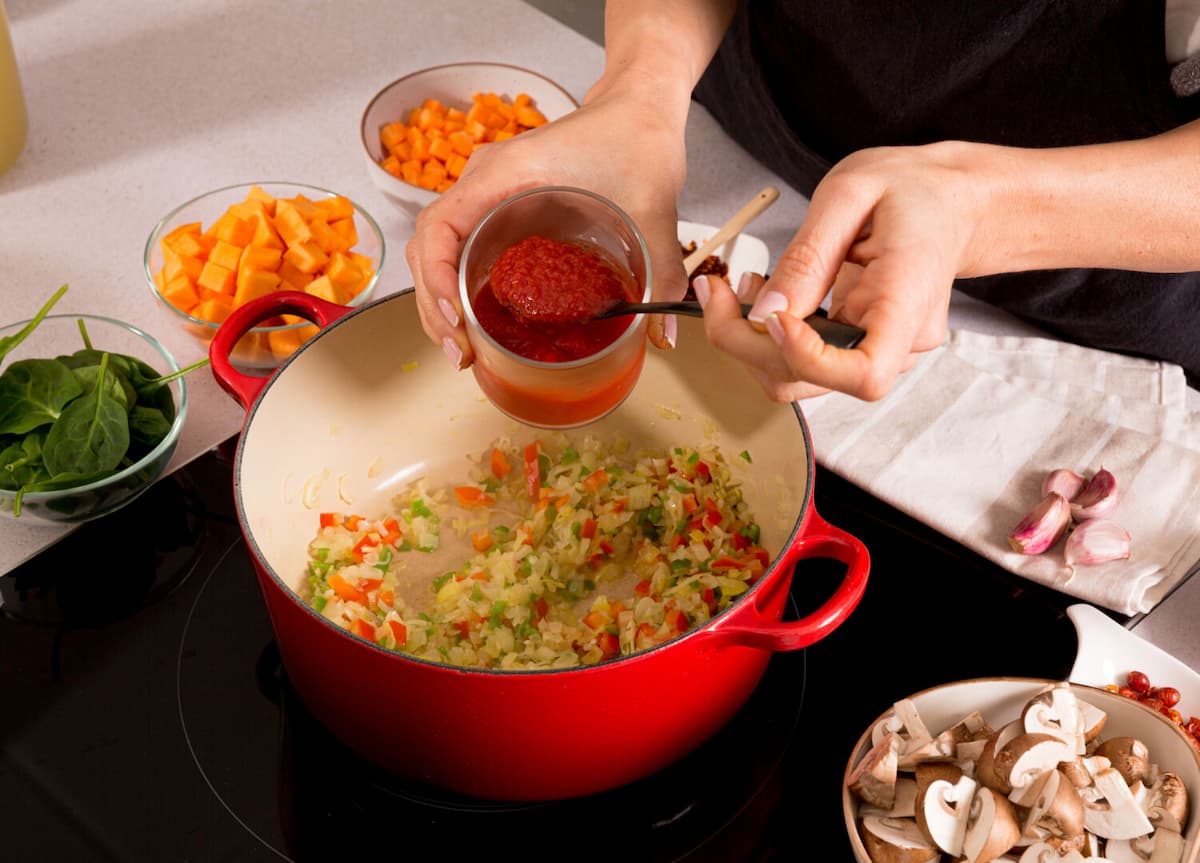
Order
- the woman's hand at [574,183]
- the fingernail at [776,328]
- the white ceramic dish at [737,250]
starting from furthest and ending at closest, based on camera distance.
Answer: the white ceramic dish at [737,250], the woman's hand at [574,183], the fingernail at [776,328]

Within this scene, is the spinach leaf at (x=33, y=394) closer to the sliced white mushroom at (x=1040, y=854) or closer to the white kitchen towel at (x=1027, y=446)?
the white kitchen towel at (x=1027, y=446)

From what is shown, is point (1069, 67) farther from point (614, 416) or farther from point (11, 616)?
point (11, 616)

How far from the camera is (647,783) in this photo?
103cm

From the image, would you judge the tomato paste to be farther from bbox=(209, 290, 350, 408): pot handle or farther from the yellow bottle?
the yellow bottle

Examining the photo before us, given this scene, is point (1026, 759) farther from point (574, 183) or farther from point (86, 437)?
point (86, 437)

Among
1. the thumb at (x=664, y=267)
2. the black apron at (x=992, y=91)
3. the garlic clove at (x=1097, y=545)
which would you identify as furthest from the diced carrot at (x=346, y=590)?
the black apron at (x=992, y=91)

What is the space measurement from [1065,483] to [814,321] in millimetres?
508

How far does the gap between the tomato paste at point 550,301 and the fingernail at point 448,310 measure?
0.11ft

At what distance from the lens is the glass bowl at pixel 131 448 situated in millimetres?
1106

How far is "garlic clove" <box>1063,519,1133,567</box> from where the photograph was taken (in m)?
1.14

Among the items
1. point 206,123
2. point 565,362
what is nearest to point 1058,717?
point 565,362

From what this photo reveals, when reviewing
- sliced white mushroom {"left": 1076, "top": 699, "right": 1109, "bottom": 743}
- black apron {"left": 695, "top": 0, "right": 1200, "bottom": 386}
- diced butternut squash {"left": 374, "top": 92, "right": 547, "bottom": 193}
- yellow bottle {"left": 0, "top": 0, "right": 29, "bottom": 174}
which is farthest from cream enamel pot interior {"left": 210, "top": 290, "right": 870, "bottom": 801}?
yellow bottle {"left": 0, "top": 0, "right": 29, "bottom": 174}

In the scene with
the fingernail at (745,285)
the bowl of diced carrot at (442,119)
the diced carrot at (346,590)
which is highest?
the fingernail at (745,285)

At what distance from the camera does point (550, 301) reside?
→ 3.02 feet
